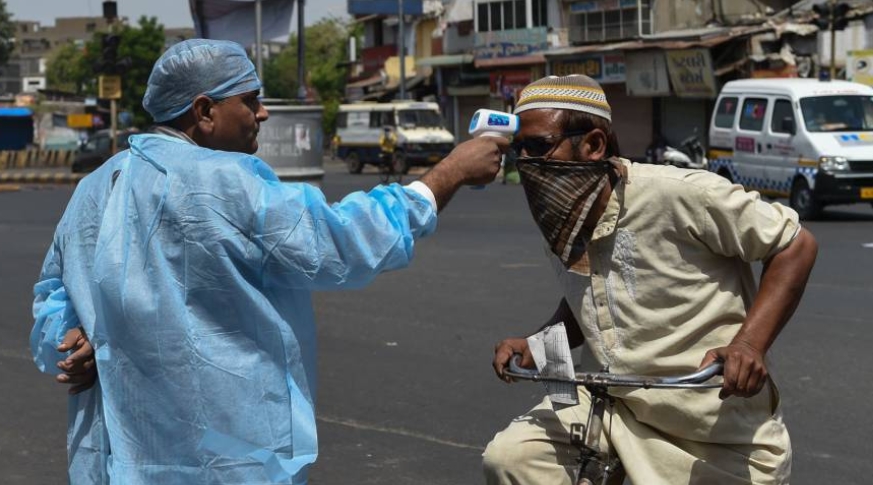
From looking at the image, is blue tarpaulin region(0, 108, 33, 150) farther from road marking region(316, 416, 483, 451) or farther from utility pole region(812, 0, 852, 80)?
road marking region(316, 416, 483, 451)

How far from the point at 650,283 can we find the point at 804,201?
17041mm

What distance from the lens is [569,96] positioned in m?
3.48

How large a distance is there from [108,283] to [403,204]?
0.68 m

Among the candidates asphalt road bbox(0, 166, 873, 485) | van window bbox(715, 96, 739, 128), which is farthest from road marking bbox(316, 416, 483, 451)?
van window bbox(715, 96, 739, 128)

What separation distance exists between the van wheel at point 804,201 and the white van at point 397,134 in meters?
24.1

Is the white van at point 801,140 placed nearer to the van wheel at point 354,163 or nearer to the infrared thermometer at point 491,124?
the infrared thermometer at point 491,124

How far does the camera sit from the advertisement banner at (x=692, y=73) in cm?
4131

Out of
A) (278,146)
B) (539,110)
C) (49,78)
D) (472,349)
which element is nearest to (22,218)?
(278,146)

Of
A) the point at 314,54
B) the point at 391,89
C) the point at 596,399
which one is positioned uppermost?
the point at 314,54

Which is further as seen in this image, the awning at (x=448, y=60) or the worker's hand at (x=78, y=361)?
the awning at (x=448, y=60)

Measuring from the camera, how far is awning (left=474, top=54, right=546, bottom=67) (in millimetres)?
54250

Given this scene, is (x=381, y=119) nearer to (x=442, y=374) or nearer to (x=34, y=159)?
(x=34, y=159)

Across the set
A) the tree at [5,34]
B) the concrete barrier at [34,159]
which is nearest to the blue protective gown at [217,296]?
the concrete barrier at [34,159]

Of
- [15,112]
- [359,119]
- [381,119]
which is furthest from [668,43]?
[15,112]
